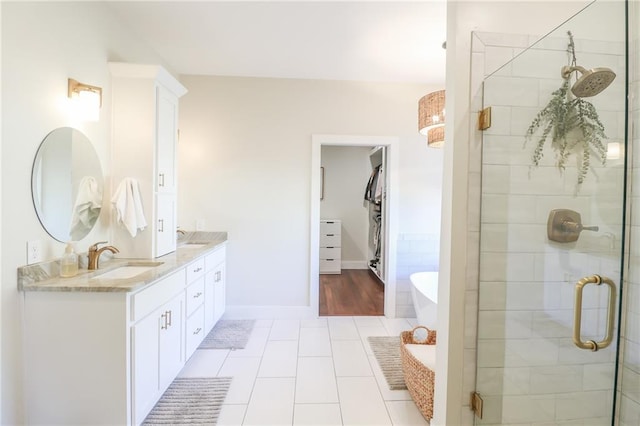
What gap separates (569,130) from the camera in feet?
4.51

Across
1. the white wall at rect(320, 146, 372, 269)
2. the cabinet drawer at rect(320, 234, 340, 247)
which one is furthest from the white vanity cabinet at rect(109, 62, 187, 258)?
the white wall at rect(320, 146, 372, 269)

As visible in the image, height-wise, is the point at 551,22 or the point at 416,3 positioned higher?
the point at 416,3

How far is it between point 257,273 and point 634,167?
3.08 m

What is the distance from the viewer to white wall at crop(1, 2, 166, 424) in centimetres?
140

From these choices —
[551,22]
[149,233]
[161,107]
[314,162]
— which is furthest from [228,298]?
[551,22]

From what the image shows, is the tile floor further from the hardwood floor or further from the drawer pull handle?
the drawer pull handle

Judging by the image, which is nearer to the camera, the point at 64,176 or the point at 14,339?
the point at 14,339

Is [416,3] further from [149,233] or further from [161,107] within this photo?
[149,233]

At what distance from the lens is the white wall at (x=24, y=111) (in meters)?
1.40

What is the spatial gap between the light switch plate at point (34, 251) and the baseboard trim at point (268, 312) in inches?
77.8

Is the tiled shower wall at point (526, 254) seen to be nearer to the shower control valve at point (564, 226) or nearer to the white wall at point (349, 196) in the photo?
the shower control valve at point (564, 226)

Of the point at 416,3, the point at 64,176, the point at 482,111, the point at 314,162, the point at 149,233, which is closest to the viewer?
the point at 482,111

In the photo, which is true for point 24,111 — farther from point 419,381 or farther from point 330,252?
point 330,252

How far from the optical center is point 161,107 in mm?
2309
